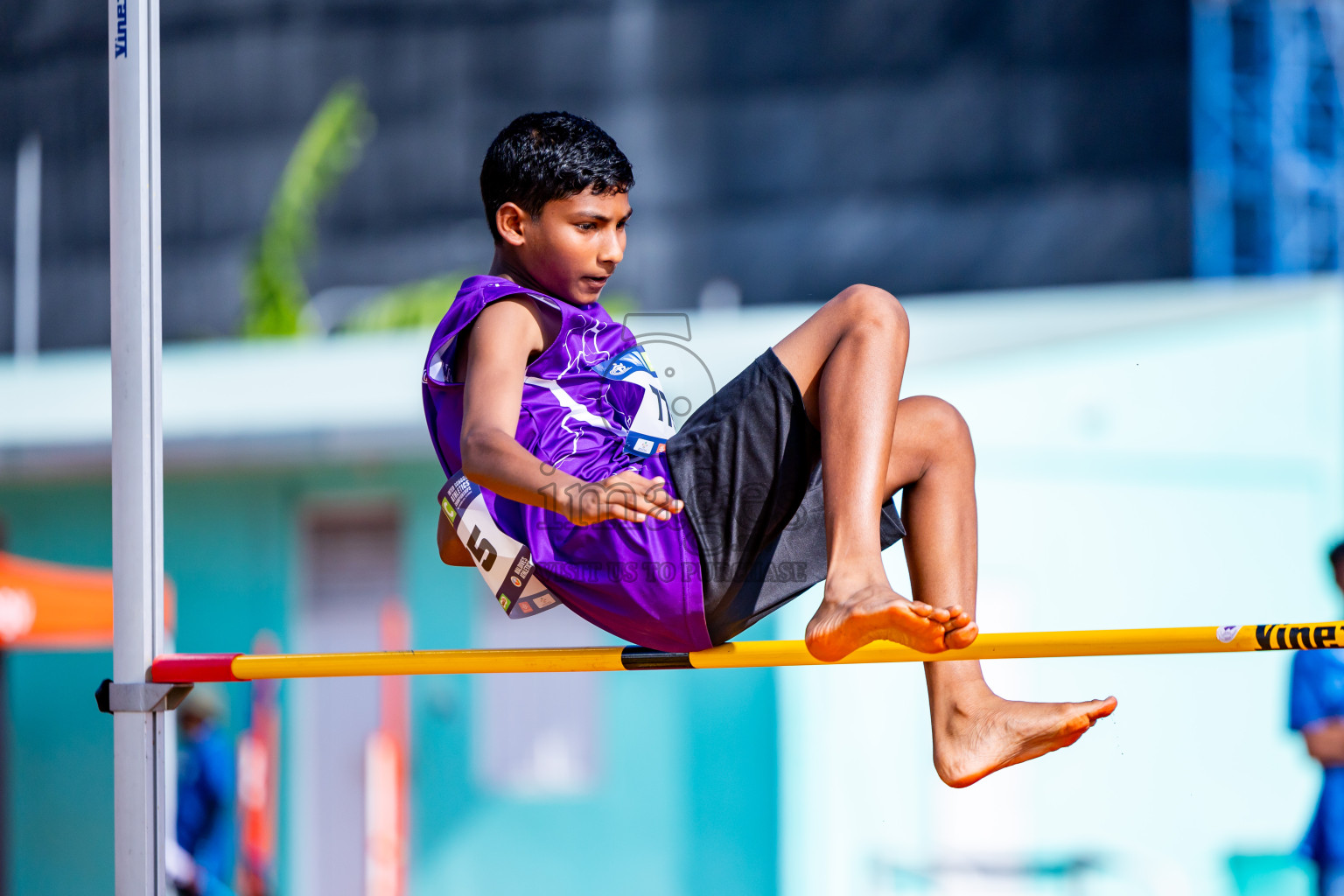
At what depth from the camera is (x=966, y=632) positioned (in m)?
2.13

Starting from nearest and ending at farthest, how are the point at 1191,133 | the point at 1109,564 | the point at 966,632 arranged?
the point at 966,632, the point at 1109,564, the point at 1191,133

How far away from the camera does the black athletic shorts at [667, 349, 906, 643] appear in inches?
93.7

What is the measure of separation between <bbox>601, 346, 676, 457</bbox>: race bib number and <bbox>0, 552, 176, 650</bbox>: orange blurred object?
363cm

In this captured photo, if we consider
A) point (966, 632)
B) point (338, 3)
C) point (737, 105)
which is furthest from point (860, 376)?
point (338, 3)

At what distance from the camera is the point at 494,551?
8.18 ft

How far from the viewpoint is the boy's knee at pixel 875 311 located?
2.34 metres

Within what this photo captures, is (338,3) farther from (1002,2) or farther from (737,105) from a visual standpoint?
(1002,2)

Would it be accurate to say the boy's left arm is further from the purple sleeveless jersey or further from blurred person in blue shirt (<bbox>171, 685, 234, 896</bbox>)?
blurred person in blue shirt (<bbox>171, 685, 234, 896</bbox>)

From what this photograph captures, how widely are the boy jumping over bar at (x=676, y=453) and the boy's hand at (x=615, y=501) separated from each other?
0.19 feet

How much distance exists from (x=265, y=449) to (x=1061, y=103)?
35.6 ft

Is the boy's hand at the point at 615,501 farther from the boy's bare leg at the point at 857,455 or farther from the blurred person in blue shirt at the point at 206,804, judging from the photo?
the blurred person in blue shirt at the point at 206,804

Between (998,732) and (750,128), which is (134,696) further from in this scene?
(750,128)

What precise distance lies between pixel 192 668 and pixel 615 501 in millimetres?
930

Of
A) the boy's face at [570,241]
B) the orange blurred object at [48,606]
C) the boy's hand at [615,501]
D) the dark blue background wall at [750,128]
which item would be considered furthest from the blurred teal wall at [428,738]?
the dark blue background wall at [750,128]
